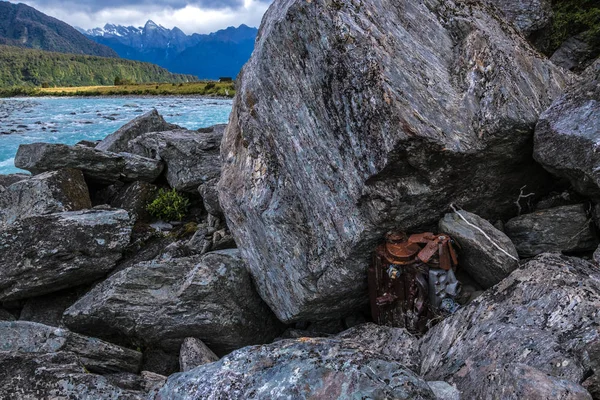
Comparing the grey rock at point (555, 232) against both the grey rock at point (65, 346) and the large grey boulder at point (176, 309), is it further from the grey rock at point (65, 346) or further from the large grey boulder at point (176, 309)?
the grey rock at point (65, 346)

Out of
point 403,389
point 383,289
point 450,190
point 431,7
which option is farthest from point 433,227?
point 431,7

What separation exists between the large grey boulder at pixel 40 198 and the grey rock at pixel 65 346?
5.91 m

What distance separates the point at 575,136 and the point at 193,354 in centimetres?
892

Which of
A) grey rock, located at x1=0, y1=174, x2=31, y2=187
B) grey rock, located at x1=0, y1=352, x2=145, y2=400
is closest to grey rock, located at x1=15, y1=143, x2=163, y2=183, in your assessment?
grey rock, located at x1=0, y1=174, x2=31, y2=187

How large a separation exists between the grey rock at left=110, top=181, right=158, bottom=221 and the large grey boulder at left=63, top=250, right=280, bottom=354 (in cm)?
566

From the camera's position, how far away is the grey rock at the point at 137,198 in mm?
15789

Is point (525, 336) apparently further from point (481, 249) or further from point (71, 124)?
point (71, 124)

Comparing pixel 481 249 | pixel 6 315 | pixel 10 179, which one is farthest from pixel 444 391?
pixel 10 179

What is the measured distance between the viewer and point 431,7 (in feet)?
29.7

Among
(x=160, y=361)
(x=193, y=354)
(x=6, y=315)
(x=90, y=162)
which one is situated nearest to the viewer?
(x=193, y=354)

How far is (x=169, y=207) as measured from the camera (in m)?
15.7

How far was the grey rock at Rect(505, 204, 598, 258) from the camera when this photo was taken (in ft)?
24.2

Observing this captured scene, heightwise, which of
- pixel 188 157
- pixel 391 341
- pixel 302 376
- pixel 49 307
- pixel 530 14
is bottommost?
pixel 49 307

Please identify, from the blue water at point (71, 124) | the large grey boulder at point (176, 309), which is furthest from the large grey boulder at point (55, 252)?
the blue water at point (71, 124)
